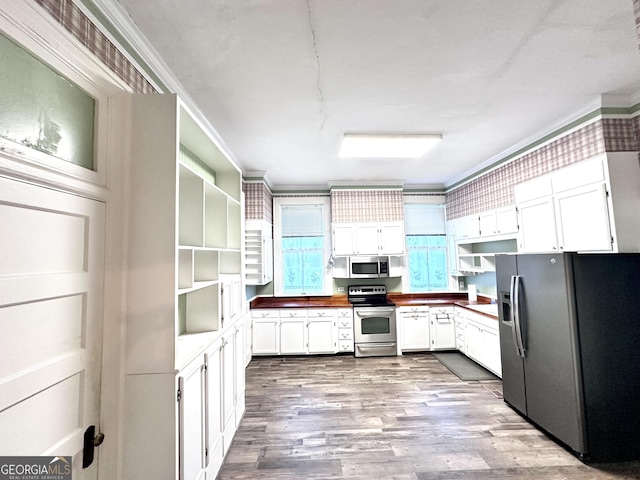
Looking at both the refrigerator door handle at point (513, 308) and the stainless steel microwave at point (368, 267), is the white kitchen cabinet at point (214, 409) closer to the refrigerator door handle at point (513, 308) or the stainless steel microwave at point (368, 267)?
the refrigerator door handle at point (513, 308)

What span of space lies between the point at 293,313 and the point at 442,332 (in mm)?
2415

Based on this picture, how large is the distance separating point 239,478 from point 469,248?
4504mm

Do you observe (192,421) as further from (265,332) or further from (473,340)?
(473,340)

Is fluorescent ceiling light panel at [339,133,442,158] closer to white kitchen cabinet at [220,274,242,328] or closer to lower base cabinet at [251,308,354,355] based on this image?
white kitchen cabinet at [220,274,242,328]

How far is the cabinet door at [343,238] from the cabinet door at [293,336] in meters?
1.32

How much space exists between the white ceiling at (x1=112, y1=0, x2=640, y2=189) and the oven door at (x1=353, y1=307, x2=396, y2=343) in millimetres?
2727

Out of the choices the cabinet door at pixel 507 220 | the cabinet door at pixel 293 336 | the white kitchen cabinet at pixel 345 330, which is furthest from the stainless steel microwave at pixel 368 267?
the cabinet door at pixel 507 220

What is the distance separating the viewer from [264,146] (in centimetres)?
331

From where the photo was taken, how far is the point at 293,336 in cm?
438

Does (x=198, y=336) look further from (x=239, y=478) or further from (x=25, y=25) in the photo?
(x=25, y=25)

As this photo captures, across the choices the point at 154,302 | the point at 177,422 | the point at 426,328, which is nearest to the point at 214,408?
the point at 177,422

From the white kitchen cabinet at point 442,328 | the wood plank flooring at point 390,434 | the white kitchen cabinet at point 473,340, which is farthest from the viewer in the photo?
the white kitchen cabinet at point 442,328

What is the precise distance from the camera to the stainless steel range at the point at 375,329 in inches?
173

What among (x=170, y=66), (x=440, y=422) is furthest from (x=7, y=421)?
(x=440, y=422)
